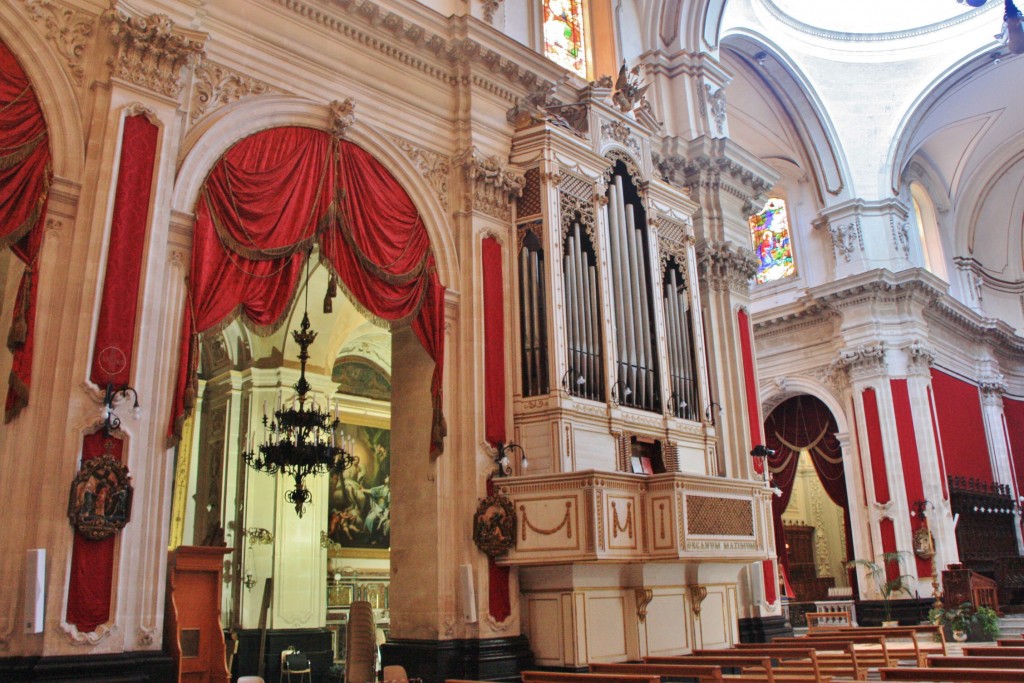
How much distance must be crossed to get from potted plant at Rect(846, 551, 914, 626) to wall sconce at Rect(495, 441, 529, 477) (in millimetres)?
12973

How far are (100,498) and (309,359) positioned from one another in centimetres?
715

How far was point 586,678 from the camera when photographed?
6645mm

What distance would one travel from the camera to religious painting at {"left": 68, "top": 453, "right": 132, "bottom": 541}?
7.30 metres

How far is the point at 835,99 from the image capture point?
23.8 meters

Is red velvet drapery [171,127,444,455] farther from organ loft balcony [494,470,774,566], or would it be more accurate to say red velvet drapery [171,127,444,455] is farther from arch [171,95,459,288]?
organ loft balcony [494,470,774,566]

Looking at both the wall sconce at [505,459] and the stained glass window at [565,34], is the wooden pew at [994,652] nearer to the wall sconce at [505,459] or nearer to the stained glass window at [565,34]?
the wall sconce at [505,459]

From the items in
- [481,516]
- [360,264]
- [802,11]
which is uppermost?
[802,11]

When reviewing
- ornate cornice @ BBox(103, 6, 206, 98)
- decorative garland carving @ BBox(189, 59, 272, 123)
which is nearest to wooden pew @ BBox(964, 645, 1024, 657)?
decorative garland carving @ BBox(189, 59, 272, 123)

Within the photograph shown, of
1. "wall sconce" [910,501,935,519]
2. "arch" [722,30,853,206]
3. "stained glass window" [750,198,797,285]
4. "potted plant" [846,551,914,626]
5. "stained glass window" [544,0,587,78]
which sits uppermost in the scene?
"arch" [722,30,853,206]

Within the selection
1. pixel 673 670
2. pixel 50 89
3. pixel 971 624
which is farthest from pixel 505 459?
pixel 971 624

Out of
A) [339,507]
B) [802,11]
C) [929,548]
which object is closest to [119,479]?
[339,507]

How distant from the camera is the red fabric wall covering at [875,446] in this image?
21.7 metres

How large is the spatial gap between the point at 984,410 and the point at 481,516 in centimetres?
2098

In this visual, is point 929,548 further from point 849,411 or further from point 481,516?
point 481,516
